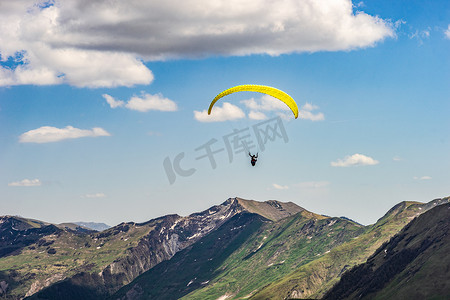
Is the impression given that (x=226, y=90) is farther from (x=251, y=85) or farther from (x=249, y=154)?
(x=249, y=154)

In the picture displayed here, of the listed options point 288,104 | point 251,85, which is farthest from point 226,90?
point 288,104

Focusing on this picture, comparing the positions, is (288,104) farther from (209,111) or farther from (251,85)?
(209,111)

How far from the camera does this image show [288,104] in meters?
84.0

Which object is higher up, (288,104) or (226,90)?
(226,90)

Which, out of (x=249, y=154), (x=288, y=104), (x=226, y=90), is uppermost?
(x=226, y=90)

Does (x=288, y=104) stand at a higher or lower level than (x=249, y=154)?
higher

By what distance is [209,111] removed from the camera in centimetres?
8200

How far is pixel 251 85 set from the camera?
273 ft

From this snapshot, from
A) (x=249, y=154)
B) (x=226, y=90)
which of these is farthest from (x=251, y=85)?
(x=249, y=154)

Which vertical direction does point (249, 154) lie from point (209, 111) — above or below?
below

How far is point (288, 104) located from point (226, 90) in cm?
1117

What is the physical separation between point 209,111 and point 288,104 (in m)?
14.0

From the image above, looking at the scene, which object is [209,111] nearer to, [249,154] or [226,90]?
[226,90]

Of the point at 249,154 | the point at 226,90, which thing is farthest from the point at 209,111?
the point at 249,154
